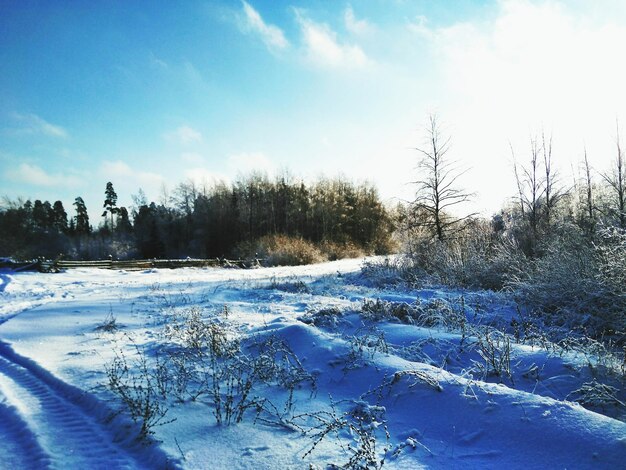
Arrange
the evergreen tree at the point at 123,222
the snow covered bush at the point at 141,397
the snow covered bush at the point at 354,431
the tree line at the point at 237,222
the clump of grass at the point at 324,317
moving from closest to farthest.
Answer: the snow covered bush at the point at 354,431 < the snow covered bush at the point at 141,397 < the clump of grass at the point at 324,317 < the tree line at the point at 237,222 < the evergreen tree at the point at 123,222

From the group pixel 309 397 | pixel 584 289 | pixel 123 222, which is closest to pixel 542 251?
pixel 584 289

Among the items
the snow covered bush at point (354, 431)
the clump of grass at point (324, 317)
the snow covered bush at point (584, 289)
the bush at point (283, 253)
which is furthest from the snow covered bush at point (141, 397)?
Result: the bush at point (283, 253)

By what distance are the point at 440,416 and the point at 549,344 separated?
97.3 inches

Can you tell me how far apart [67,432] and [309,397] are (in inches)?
78.2

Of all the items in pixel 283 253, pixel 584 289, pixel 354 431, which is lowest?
pixel 354 431

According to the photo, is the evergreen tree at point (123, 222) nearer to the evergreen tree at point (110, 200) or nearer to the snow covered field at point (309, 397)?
the evergreen tree at point (110, 200)

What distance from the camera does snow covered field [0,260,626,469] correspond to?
249cm

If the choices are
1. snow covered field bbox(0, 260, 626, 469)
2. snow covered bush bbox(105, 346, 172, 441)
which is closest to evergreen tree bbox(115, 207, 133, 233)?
snow covered field bbox(0, 260, 626, 469)

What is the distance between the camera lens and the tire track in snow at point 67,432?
8.04 ft

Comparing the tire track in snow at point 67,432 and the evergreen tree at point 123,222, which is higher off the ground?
the evergreen tree at point 123,222

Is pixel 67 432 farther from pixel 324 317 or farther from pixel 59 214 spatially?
pixel 59 214

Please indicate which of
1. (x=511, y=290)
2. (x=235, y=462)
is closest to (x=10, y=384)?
(x=235, y=462)

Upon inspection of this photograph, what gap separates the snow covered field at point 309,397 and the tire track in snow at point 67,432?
0.04ft

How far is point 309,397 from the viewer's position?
139 inches
